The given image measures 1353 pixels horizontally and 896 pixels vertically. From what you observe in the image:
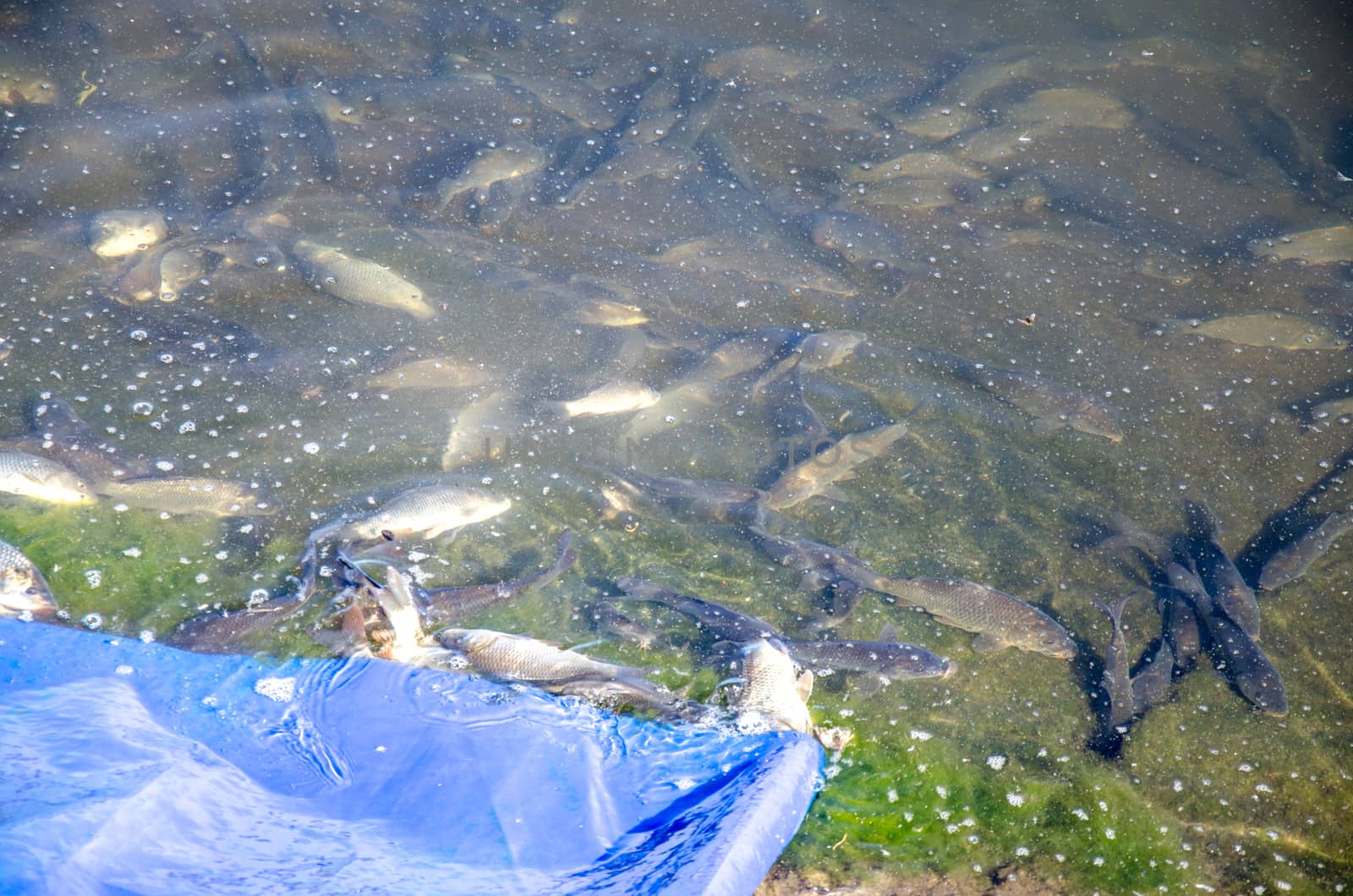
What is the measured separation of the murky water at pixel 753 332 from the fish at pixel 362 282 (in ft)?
0.08

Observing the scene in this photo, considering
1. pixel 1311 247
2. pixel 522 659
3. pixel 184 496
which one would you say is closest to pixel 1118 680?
pixel 522 659

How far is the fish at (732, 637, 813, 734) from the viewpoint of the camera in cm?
307

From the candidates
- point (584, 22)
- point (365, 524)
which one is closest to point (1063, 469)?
point (365, 524)

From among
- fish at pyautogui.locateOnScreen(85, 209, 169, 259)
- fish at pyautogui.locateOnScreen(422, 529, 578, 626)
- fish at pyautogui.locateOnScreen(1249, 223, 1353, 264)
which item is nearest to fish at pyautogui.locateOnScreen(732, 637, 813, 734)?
fish at pyautogui.locateOnScreen(422, 529, 578, 626)

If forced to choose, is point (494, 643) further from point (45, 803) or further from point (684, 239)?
point (684, 239)

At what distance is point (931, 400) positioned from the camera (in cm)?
479

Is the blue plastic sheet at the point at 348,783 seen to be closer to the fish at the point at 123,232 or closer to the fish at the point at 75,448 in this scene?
the fish at the point at 75,448

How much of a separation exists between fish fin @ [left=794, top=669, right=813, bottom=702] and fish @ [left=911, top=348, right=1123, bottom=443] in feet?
7.26

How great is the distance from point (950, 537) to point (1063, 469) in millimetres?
884

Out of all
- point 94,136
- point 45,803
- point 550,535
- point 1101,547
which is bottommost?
point 1101,547

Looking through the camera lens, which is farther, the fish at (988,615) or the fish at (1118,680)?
the fish at (988,615)

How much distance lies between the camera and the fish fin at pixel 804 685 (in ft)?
10.6

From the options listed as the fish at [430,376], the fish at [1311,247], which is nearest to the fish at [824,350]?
the fish at [430,376]

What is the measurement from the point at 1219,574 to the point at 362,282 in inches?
185
